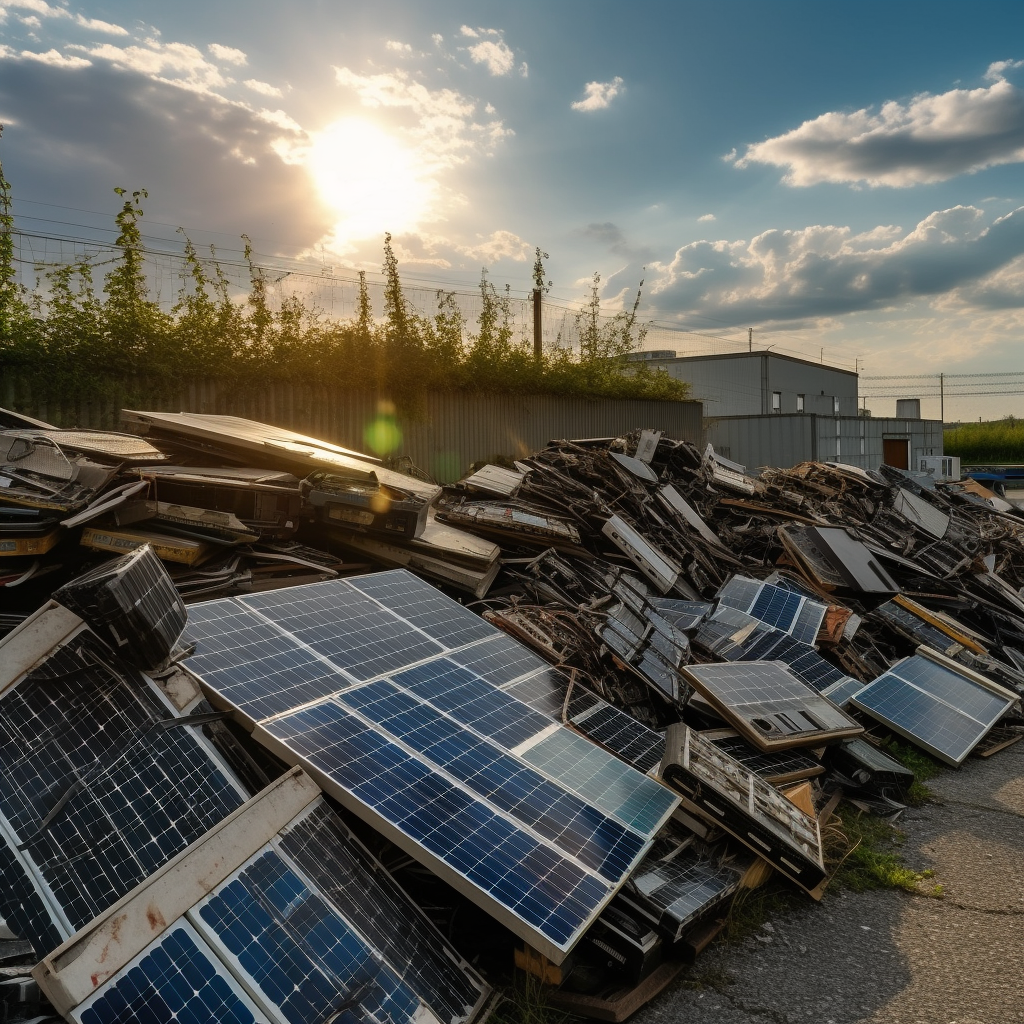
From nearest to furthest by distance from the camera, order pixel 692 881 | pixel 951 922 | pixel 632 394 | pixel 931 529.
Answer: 1. pixel 692 881
2. pixel 951 922
3. pixel 931 529
4. pixel 632 394

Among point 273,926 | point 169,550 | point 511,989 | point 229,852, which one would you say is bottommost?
point 511,989

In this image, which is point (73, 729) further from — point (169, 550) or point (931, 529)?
point (931, 529)

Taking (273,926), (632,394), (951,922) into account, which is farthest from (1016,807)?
(632,394)

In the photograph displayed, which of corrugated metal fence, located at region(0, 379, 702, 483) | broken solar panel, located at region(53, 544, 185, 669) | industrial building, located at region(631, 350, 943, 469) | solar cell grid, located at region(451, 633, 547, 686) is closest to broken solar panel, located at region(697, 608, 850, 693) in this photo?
solar cell grid, located at region(451, 633, 547, 686)

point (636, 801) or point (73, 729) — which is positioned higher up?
point (73, 729)

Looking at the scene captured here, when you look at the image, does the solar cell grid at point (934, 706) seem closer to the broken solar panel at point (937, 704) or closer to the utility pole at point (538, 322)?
the broken solar panel at point (937, 704)

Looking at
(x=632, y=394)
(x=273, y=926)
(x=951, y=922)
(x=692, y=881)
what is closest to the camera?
(x=273, y=926)

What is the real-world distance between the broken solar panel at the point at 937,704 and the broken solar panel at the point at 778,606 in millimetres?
996

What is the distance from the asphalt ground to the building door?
35.0m

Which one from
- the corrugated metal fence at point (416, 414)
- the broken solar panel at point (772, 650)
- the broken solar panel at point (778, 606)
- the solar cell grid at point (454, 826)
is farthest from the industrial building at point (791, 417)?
the solar cell grid at point (454, 826)

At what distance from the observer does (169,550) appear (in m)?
7.26

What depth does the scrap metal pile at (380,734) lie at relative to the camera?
11.8 feet

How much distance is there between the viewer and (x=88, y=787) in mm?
4184

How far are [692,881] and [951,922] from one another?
1894 millimetres
